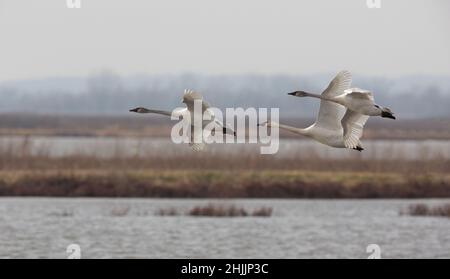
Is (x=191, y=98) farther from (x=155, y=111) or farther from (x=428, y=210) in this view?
(x=428, y=210)

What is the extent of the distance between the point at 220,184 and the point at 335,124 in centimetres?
2170

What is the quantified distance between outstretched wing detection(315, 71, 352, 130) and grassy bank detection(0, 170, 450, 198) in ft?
69.9

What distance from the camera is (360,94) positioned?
38.0ft

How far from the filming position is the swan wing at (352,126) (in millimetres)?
11758

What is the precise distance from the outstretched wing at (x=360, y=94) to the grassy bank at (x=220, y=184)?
72.9ft

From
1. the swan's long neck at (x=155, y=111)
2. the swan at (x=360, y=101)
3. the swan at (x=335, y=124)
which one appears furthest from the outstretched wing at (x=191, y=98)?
the swan at (x=360, y=101)

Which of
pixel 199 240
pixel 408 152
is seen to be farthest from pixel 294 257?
pixel 408 152

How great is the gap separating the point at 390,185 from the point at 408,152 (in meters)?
6.27

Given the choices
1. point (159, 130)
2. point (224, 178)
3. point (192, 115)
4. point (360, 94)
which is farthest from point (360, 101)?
point (159, 130)

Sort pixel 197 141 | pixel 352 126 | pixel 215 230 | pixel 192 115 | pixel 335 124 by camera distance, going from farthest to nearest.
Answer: pixel 215 230
pixel 335 124
pixel 352 126
pixel 192 115
pixel 197 141

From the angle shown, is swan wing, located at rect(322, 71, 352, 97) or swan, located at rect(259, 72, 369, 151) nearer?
swan, located at rect(259, 72, 369, 151)

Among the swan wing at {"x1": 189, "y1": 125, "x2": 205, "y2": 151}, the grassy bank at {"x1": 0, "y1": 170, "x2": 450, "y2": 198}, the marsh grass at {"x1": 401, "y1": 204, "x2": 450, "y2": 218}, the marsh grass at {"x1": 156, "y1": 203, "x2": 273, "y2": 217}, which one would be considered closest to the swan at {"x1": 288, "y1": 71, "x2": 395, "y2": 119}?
the swan wing at {"x1": 189, "y1": 125, "x2": 205, "y2": 151}

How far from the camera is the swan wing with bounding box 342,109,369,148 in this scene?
1176 cm

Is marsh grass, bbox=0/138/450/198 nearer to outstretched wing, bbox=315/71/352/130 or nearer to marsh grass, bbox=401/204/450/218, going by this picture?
marsh grass, bbox=401/204/450/218
